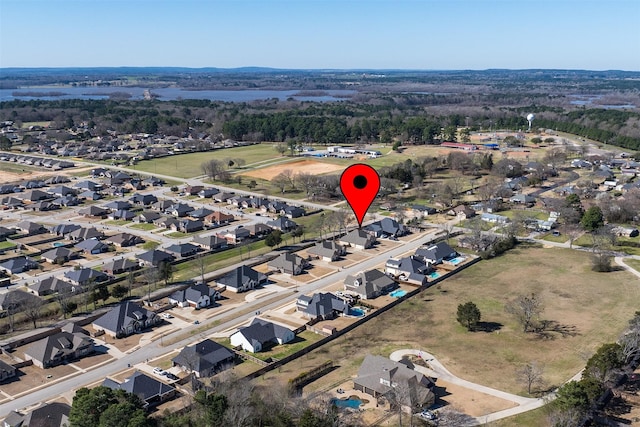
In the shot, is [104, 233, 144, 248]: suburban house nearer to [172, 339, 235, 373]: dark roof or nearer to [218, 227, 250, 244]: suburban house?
[218, 227, 250, 244]: suburban house

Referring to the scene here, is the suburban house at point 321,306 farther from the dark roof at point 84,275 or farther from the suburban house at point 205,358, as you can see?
the dark roof at point 84,275

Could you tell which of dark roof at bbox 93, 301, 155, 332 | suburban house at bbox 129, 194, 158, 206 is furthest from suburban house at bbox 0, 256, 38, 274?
suburban house at bbox 129, 194, 158, 206

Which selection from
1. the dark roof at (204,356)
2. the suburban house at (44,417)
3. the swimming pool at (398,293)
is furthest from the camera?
the swimming pool at (398,293)

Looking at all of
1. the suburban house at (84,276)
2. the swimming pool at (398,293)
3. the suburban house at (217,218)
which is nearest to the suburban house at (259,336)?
the swimming pool at (398,293)

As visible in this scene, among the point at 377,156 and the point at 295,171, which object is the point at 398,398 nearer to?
the point at 295,171

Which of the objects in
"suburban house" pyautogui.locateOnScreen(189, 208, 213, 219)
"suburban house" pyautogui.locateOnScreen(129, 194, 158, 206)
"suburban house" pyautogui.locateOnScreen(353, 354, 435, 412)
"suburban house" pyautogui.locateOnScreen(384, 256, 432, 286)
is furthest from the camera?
"suburban house" pyautogui.locateOnScreen(129, 194, 158, 206)
